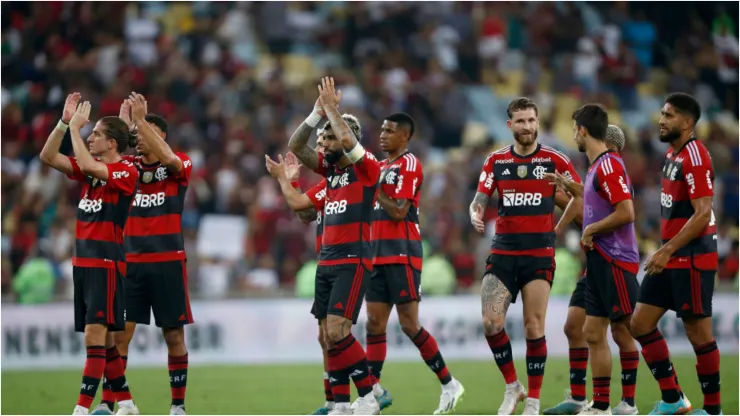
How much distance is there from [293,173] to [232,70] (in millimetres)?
13869

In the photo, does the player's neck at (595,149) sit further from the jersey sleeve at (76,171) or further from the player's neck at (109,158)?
the jersey sleeve at (76,171)

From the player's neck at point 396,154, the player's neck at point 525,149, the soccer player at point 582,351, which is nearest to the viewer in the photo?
the soccer player at point 582,351

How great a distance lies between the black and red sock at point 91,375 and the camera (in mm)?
9633

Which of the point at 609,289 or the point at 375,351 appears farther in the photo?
the point at 375,351

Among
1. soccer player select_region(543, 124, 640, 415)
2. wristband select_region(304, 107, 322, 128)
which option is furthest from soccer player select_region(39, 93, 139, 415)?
soccer player select_region(543, 124, 640, 415)

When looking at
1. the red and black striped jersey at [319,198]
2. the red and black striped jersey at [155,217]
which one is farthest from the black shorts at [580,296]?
the red and black striped jersey at [155,217]

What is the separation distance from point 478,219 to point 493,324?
3.09 ft

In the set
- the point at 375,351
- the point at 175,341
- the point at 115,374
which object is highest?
the point at 175,341

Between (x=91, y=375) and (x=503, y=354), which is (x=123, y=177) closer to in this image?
(x=91, y=375)

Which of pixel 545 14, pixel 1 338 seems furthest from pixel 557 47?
pixel 1 338

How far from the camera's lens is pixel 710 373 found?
9695mm

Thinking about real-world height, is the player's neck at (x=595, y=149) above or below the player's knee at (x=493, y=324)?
above

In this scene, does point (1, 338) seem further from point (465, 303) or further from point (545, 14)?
point (545, 14)

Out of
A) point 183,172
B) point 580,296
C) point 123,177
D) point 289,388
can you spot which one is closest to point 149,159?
point 183,172
